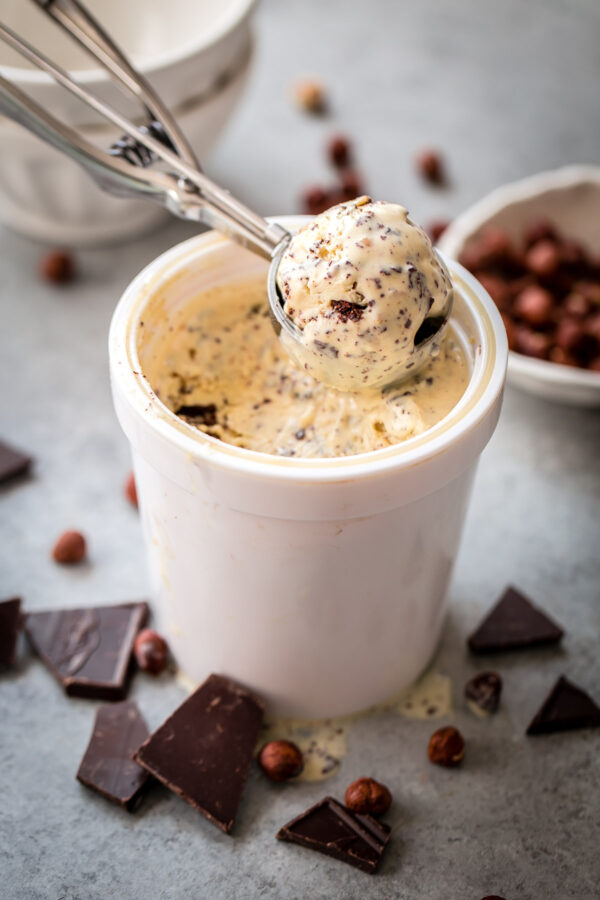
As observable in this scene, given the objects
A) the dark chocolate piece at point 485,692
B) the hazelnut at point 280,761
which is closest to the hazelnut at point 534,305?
the dark chocolate piece at point 485,692

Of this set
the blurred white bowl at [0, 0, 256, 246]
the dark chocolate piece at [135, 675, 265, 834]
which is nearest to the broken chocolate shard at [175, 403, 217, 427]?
the dark chocolate piece at [135, 675, 265, 834]

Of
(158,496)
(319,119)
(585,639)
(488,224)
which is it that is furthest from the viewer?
(319,119)

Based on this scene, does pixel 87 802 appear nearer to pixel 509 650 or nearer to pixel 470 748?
pixel 470 748

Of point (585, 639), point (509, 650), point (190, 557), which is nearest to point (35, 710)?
point (190, 557)

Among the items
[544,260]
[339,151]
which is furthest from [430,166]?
[544,260]

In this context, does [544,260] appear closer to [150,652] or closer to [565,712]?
[565,712]

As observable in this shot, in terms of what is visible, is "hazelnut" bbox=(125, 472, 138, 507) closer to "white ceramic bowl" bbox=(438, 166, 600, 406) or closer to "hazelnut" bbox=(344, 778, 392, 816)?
"hazelnut" bbox=(344, 778, 392, 816)
